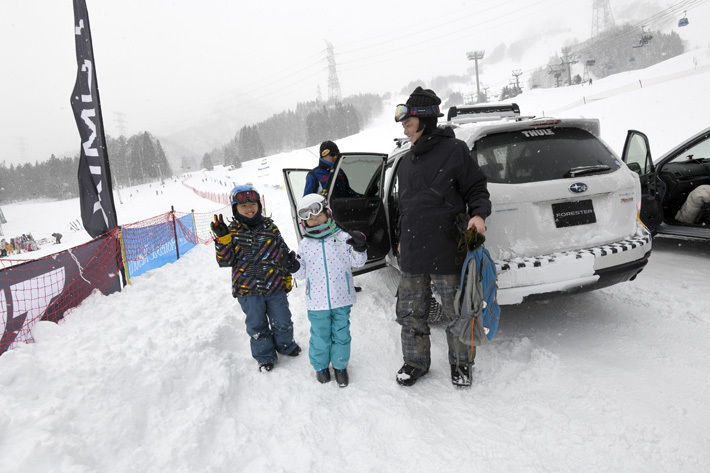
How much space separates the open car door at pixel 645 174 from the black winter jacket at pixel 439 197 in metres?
3.67

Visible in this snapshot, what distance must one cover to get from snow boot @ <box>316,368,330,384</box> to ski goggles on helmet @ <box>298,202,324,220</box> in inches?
48.2

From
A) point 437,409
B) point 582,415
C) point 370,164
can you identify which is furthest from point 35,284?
point 582,415

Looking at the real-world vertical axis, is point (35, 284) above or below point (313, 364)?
above

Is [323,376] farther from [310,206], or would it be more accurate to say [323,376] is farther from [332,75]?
[332,75]

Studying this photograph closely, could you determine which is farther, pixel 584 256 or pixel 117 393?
pixel 584 256

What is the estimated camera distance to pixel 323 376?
2.84m

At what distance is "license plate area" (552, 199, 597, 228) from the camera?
279 centimetres

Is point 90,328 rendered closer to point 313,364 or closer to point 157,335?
point 157,335

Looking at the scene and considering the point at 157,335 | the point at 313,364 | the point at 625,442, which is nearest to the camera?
the point at 625,442

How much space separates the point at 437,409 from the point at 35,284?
433cm

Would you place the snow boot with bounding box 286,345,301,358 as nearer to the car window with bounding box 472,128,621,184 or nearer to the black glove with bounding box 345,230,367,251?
the black glove with bounding box 345,230,367,251

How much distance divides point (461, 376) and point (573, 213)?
1.52m

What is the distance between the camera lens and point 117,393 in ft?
8.05

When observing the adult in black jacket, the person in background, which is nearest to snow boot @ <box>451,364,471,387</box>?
the adult in black jacket
